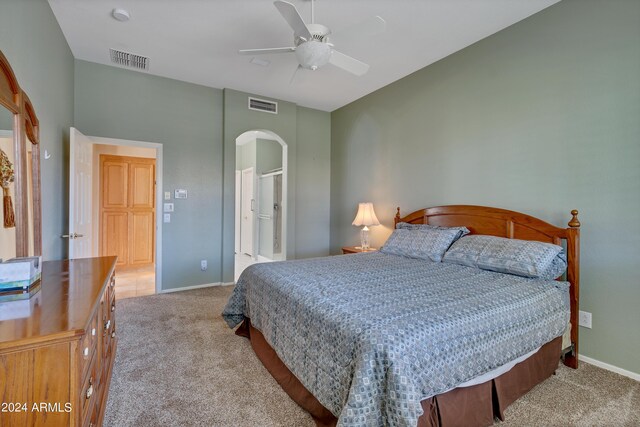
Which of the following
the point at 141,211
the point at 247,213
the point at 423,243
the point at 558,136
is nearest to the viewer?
the point at 558,136

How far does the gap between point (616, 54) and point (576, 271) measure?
1.60 m

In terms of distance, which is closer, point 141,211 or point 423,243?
point 423,243

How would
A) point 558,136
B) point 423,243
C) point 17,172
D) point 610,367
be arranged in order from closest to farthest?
point 17,172 → point 610,367 → point 558,136 → point 423,243

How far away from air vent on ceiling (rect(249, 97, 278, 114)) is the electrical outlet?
4.29 m

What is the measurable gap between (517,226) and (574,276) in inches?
22.1

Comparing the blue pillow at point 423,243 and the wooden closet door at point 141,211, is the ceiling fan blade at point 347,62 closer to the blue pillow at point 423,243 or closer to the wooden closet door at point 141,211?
the blue pillow at point 423,243

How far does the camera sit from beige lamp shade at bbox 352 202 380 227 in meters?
4.12

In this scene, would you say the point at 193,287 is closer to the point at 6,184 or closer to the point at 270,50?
the point at 6,184

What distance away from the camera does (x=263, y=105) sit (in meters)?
4.59

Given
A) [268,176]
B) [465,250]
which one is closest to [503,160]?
[465,250]

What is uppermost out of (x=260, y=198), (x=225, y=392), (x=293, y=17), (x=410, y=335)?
(x=293, y=17)

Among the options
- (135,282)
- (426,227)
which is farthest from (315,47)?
(135,282)

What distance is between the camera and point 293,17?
2049mm

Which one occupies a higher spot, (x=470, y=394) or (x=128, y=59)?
(x=128, y=59)
